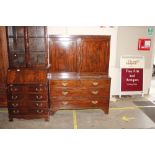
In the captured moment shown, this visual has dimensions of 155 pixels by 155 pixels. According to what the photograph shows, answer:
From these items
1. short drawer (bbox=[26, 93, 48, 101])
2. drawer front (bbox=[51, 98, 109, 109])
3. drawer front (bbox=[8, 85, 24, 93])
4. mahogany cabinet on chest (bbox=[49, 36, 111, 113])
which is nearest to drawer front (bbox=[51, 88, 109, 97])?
mahogany cabinet on chest (bbox=[49, 36, 111, 113])

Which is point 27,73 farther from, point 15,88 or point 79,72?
point 79,72

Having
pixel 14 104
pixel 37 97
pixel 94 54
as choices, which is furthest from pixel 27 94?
pixel 94 54

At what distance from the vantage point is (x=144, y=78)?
510 cm

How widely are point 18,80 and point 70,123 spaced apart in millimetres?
1348

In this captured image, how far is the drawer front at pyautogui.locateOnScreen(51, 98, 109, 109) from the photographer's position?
386cm

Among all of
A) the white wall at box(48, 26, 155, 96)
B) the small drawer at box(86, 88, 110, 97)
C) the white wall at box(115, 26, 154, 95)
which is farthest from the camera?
the white wall at box(115, 26, 154, 95)

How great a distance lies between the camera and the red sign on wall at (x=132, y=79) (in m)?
4.86

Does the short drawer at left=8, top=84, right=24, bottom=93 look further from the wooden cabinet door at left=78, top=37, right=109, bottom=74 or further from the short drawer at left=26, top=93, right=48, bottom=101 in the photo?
the wooden cabinet door at left=78, top=37, right=109, bottom=74

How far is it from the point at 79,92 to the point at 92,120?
25.7 inches

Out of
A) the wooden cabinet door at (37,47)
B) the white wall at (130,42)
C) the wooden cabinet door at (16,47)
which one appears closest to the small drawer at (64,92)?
the wooden cabinet door at (37,47)

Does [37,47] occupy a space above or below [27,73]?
above

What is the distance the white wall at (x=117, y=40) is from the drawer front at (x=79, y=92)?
1.18 meters

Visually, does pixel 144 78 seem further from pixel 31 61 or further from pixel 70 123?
pixel 31 61

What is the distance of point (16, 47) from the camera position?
12.6 feet
